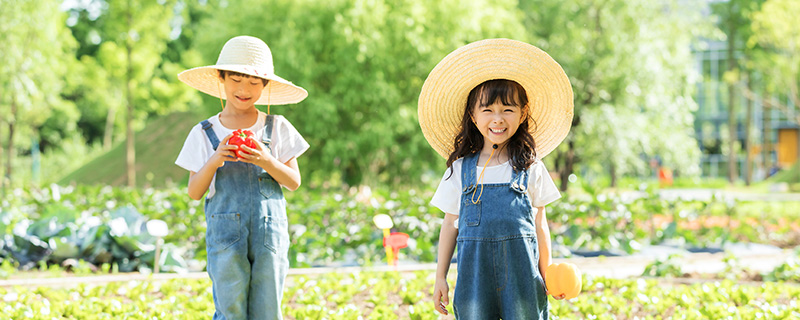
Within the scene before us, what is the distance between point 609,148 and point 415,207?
5.25m

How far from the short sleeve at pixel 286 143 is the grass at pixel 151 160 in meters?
14.4

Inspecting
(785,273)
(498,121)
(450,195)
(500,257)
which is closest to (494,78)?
(498,121)

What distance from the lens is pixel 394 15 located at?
1048cm

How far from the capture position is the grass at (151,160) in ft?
57.2

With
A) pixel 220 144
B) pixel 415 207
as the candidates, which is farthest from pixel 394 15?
pixel 220 144

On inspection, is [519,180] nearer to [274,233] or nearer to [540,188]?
[540,188]

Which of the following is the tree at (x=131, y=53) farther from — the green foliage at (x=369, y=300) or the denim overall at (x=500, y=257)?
the denim overall at (x=500, y=257)

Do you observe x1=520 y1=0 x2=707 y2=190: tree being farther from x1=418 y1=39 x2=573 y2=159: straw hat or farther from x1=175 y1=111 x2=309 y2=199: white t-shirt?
x1=175 y1=111 x2=309 y2=199: white t-shirt

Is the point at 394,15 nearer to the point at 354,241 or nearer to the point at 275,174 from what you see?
the point at 354,241

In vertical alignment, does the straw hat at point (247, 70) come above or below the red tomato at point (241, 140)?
above

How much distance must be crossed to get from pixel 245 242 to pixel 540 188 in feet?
3.57

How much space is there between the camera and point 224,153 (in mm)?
2348

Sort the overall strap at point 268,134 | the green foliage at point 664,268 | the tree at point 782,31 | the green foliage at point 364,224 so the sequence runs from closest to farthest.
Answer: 1. the overall strap at point 268,134
2. the green foliage at point 664,268
3. the green foliage at point 364,224
4. the tree at point 782,31

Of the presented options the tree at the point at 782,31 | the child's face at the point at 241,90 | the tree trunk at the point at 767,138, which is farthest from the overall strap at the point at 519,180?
the tree trunk at the point at 767,138
